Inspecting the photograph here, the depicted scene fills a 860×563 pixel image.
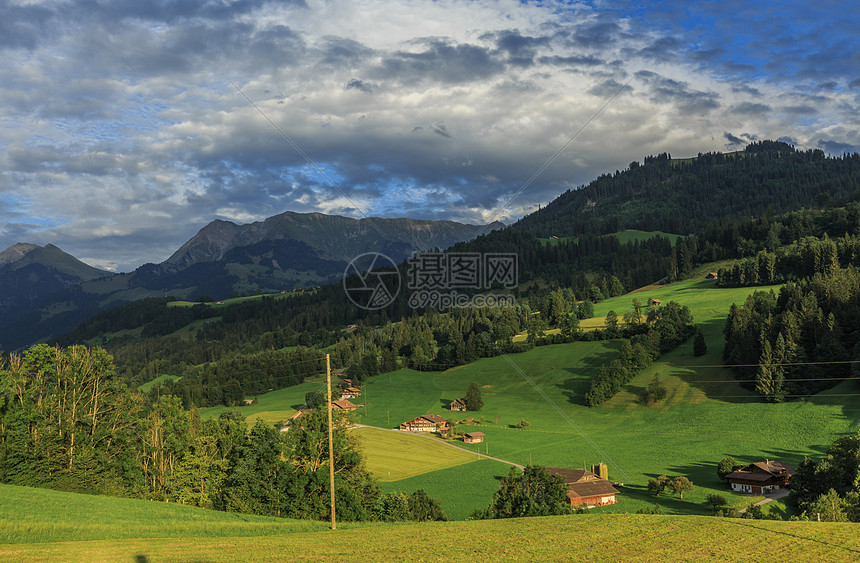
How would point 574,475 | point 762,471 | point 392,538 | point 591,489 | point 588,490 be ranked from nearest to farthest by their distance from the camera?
point 392,538 → point 588,490 → point 591,489 → point 762,471 → point 574,475

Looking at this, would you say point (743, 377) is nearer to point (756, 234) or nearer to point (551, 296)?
point (551, 296)

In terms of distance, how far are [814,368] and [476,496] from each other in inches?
2311

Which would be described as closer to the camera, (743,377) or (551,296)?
(743,377)

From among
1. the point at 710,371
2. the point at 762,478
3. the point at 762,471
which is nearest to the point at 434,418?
the point at 710,371

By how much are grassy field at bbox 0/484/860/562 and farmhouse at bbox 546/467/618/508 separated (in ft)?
88.1

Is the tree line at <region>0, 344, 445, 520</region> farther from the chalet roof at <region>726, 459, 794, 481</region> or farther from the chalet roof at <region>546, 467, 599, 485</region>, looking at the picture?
the chalet roof at <region>726, 459, 794, 481</region>

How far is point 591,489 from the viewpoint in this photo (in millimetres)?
60781

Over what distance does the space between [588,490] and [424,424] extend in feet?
159

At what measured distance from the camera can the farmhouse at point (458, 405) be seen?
113 metres

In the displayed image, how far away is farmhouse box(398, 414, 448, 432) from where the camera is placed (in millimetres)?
103938

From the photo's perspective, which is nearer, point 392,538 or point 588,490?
point 392,538

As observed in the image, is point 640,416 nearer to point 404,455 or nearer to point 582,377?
point 582,377

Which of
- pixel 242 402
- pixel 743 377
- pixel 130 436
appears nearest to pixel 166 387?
pixel 242 402

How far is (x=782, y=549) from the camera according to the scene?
2494 centimetres
